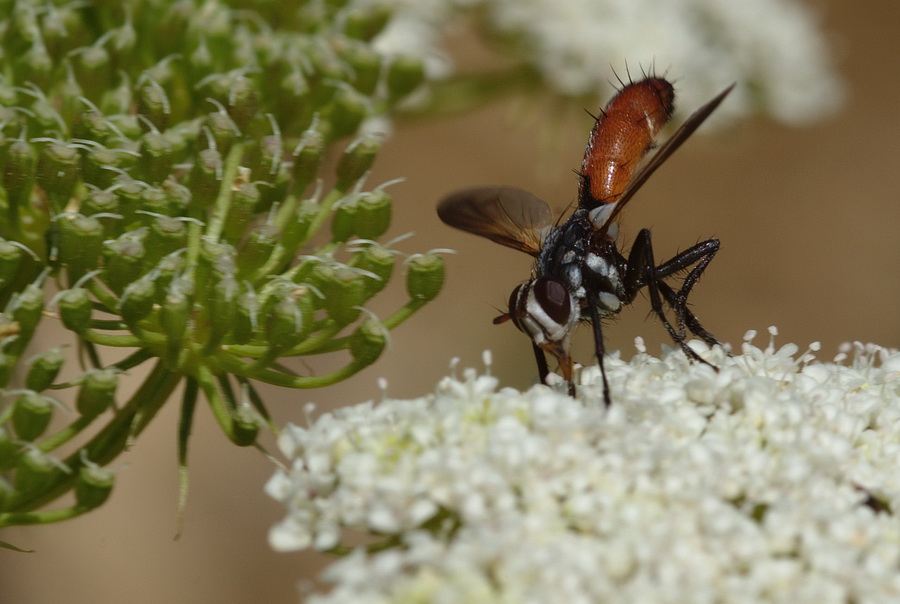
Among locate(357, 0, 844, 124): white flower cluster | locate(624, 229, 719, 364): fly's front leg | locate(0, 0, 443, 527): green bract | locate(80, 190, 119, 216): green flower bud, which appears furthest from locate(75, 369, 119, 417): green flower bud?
locate(357, 0, 844, 124): white flower cluster

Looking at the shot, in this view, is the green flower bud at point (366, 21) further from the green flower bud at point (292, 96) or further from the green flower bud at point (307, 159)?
the green flower bud at point (307, 159)

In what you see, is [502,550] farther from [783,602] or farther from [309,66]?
[309,66]

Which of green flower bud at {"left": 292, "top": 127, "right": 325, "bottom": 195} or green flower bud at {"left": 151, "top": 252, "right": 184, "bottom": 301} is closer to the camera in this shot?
green flower bud at {"left": 151, "top": 252, "right": 184, "bottom": 301}

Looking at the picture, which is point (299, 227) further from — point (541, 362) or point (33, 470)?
point (33, 470)

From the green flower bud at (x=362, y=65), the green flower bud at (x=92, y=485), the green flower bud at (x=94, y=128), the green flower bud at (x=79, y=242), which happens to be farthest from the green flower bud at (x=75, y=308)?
the green flower bud at (x=362, y=65)

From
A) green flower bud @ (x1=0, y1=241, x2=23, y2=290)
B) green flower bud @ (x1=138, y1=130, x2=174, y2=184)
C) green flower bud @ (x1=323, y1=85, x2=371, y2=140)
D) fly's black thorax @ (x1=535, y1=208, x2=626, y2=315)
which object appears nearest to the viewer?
green flower bud @ (x1=0, y1=241, x2=23, y2=290)

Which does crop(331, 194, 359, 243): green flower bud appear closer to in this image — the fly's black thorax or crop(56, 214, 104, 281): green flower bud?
the fly's black thorax

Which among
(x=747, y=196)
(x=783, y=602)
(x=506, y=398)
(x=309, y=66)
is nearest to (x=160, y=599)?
(x=309, y=66)
